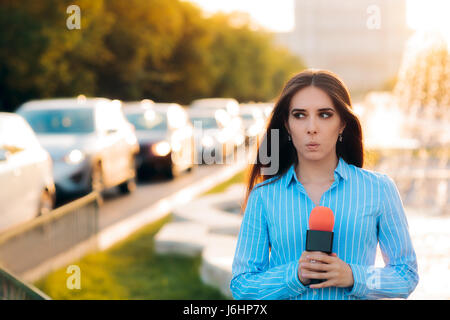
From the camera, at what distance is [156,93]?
44.2 metres

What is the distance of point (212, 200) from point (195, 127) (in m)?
10.9

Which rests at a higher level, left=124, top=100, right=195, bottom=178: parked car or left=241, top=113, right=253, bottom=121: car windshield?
left=124, top=100, right=195, bottom=178: parked car

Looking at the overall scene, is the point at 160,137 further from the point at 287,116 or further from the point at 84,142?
the point at 287,116

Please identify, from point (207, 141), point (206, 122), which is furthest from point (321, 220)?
point (206, 122)

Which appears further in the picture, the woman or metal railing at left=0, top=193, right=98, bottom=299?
metal railing at left=0, top=193, right=98, bottom=299

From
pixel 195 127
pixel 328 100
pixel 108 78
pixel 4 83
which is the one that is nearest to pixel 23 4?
pixel 4 83

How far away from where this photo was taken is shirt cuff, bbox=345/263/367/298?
2.10 meters

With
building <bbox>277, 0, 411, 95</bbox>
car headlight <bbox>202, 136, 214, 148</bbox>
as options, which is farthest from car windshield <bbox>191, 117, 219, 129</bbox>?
building <bbox>277, 0, 411, 95</bbox>

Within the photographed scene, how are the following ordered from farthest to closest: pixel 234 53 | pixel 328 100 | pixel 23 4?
pixel 234 53 → pixel 23 4 → pixel 328 100

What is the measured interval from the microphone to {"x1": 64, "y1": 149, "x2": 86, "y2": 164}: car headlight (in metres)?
9.36

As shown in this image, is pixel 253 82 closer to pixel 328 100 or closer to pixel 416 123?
pixel 416 123

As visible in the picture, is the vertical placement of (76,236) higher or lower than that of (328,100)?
lower

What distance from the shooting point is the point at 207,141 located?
20000 millimetres

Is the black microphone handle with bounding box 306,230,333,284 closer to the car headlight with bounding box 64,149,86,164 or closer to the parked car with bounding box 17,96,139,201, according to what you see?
the parked car with bounding box 17,96,139,201
